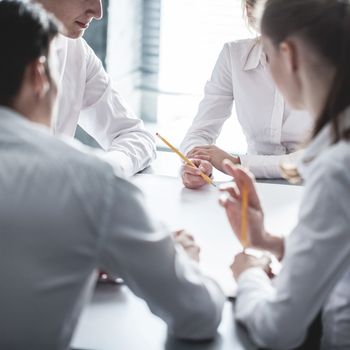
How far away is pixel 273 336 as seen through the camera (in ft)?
3.39

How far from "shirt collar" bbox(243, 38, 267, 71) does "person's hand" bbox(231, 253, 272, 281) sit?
3.46ft

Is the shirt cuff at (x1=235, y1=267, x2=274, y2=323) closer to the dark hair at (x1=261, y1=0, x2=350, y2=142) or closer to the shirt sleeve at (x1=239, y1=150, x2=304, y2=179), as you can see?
the dark hair at (x1=261, y1=0, x2=350, y2=142)

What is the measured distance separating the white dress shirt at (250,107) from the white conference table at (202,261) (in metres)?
0.32

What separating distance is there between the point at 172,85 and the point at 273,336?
2691 millimetres

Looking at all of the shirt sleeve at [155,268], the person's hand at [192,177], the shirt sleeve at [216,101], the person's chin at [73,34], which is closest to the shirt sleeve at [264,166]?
the person's hand at [192,177]

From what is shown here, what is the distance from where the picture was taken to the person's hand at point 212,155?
1.91 metres

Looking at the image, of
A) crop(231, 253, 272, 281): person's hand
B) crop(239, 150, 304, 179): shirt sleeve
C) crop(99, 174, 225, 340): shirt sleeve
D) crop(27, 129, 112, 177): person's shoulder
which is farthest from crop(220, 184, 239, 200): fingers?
crop(239, 150, 304, 179): shirt sleeve

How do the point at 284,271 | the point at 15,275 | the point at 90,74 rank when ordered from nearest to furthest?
the point at 15,275
the point at 284,271
the point at 90,74

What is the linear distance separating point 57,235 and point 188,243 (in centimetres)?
42

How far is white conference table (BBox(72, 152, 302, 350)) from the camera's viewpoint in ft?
3.51

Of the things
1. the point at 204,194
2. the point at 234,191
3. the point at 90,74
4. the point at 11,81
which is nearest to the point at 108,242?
the point at 11,81

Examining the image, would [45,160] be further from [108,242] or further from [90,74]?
[90,74]

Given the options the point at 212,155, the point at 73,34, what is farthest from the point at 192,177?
the point at 73,34

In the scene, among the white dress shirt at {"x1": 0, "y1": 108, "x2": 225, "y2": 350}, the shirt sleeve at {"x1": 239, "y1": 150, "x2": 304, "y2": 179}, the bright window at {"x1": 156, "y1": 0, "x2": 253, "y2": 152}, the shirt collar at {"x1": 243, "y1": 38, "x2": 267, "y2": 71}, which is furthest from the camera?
the bright window at {"x1": 156, "y1": 0, "x2": 253, "y2": 152}
